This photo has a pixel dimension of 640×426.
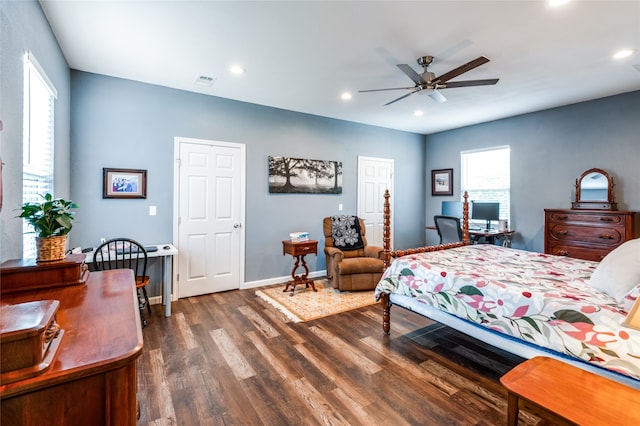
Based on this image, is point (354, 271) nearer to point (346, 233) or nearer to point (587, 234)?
point (346, 233)

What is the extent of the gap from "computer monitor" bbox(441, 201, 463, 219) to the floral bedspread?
8.53 ft

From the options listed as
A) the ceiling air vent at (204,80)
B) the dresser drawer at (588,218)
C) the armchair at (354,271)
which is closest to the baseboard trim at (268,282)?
the armchair at (354,271)

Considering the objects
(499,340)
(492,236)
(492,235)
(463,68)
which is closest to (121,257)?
(499,340)

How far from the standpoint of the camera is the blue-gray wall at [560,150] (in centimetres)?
393

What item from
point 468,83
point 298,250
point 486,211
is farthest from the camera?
point 486,211

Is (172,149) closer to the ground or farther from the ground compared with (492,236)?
farther from the ground

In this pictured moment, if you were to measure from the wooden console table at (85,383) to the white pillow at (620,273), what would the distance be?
95.3 inches

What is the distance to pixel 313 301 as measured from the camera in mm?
3910

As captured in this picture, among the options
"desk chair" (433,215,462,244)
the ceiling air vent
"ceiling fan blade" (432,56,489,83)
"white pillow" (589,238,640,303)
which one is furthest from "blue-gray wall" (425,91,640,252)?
the ceiling air vent

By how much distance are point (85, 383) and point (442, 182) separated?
20.8ft

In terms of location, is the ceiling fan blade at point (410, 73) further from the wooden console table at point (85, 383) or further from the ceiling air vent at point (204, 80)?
the wooden console table at point (85, 383)

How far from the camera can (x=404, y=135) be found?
6242mm

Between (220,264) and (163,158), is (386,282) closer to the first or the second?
(220,264)

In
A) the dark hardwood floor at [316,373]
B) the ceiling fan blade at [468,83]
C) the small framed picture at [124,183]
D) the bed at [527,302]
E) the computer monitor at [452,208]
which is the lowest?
the dark hardwood floor at [316,373]
